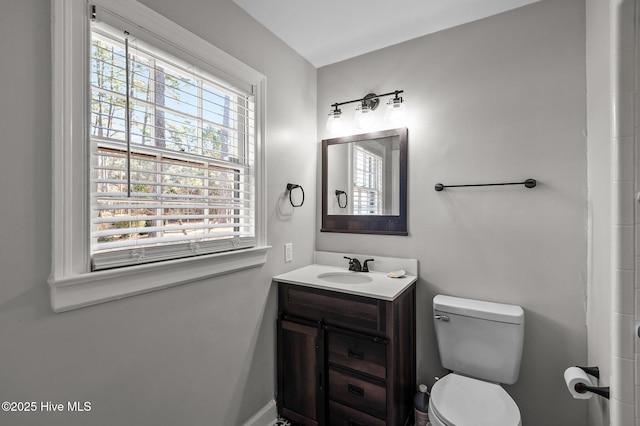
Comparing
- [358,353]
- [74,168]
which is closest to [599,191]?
[358,353]

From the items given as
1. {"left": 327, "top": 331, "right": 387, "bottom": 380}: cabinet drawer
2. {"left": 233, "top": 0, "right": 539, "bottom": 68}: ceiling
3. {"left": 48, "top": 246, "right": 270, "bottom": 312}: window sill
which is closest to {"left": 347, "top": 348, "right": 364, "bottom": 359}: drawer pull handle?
{"left": 327, "top": 331, "right": 387, "bottom": 380}: cabinet drawer

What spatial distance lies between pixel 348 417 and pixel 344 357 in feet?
1.13

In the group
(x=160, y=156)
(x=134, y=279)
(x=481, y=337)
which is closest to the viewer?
(x=134, y=279)

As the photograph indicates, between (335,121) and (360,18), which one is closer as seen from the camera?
(360,18)

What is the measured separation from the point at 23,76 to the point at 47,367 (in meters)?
0.95

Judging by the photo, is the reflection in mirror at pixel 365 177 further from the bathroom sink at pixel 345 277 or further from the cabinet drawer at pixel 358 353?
the cabinet drawer at pixel 358 353

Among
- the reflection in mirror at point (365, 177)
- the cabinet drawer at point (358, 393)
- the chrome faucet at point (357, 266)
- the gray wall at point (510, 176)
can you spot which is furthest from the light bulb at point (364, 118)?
the cabinet drawer at point (358, 393)

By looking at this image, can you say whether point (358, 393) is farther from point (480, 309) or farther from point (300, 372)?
point (480, 309)

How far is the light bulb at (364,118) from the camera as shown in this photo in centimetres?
211

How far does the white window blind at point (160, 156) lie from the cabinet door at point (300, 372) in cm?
64

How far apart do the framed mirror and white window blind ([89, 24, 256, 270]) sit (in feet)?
2.53

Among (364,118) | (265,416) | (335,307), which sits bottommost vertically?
(265,416)

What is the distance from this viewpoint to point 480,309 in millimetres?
1598

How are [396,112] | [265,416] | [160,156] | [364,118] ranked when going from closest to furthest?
[160,156] → [265,416] → [396,112] → [364,118]
